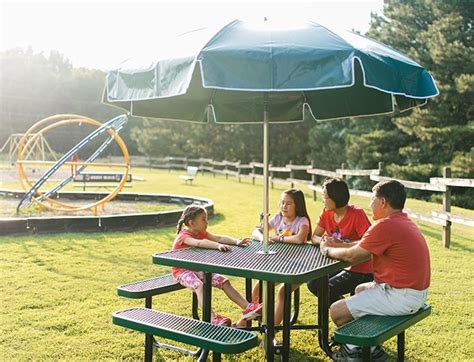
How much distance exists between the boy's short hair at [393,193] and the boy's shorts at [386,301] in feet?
1.77

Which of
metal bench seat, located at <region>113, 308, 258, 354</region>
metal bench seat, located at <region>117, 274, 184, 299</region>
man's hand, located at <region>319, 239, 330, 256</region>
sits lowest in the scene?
metal bench seat, located at <region>113, 308, 258, 354</region>

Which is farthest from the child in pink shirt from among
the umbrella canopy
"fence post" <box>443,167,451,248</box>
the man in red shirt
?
"fence post" <box>443,167,451,248</box>

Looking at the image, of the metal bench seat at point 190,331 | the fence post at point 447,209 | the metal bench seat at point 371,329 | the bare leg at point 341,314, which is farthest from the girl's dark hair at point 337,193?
the fence post at point 447,209

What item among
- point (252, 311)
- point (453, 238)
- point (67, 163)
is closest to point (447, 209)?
point (453, 238)

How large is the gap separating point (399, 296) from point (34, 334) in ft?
9.60

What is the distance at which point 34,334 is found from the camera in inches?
176

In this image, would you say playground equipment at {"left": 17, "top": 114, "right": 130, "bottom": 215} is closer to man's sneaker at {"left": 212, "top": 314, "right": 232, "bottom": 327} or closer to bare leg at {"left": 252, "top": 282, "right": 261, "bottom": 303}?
bare leg at {"left": 252, "top": 282, "right": 261, "bottom": 303}

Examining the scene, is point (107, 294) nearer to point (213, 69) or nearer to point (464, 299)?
point (213, 69)

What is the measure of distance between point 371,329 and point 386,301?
13.5 inches

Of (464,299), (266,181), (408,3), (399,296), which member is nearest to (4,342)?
(266,181)

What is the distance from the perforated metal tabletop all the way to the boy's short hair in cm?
55

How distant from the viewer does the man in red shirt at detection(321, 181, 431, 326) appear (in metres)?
3.49

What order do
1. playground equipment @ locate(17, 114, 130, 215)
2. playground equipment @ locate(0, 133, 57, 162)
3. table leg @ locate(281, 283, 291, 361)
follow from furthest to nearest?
playground equipment @ locate(0, 133, 57, 162)
playground equipment @ locate(17, 114, 130, 215)
table leg @ locate(281, 283, 291, 361)

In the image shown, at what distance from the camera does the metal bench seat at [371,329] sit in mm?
3100
